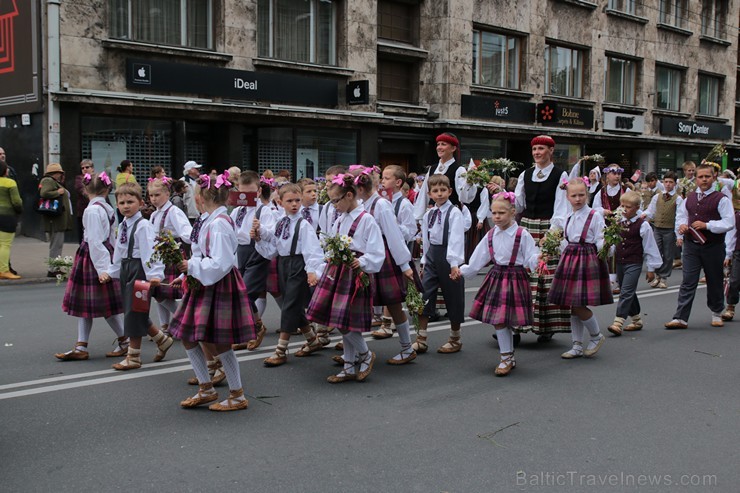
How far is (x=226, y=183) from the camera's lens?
6258 mm

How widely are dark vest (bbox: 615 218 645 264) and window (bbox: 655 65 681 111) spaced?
28.5m

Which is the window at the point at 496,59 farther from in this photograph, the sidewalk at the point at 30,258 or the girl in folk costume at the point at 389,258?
the girl in folk costume at the point at 389,258

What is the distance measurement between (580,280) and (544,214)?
1.06 meters

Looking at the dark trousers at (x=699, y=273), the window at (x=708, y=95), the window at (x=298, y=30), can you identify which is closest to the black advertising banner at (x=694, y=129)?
the window at (x=708, y=95)

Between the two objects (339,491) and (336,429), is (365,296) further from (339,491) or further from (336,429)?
(339,491)

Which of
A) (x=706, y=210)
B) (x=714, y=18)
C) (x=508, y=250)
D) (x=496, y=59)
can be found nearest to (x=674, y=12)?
(x=714, y=18)

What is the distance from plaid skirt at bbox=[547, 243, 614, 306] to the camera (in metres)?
7.85

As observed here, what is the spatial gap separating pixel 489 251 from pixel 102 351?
413 cm

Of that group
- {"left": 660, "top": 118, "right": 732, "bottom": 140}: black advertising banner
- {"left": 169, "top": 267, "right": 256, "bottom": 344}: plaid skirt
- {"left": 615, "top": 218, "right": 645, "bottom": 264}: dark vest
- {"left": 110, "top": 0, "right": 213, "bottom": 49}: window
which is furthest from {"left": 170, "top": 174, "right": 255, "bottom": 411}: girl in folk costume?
{"left": 660, "top": 118, "right": 732, "bottom": 140}: black advertising banner

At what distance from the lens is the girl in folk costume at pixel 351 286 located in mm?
6840

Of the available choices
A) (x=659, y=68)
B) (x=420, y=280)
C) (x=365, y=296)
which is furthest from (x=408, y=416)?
(x=659, y=68)

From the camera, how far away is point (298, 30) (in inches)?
877

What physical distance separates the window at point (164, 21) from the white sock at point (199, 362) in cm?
1433

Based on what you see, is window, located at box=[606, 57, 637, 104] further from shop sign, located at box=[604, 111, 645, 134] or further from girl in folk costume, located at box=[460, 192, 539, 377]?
girl in folk costume, located at box=[460, 192, 539, 377]
